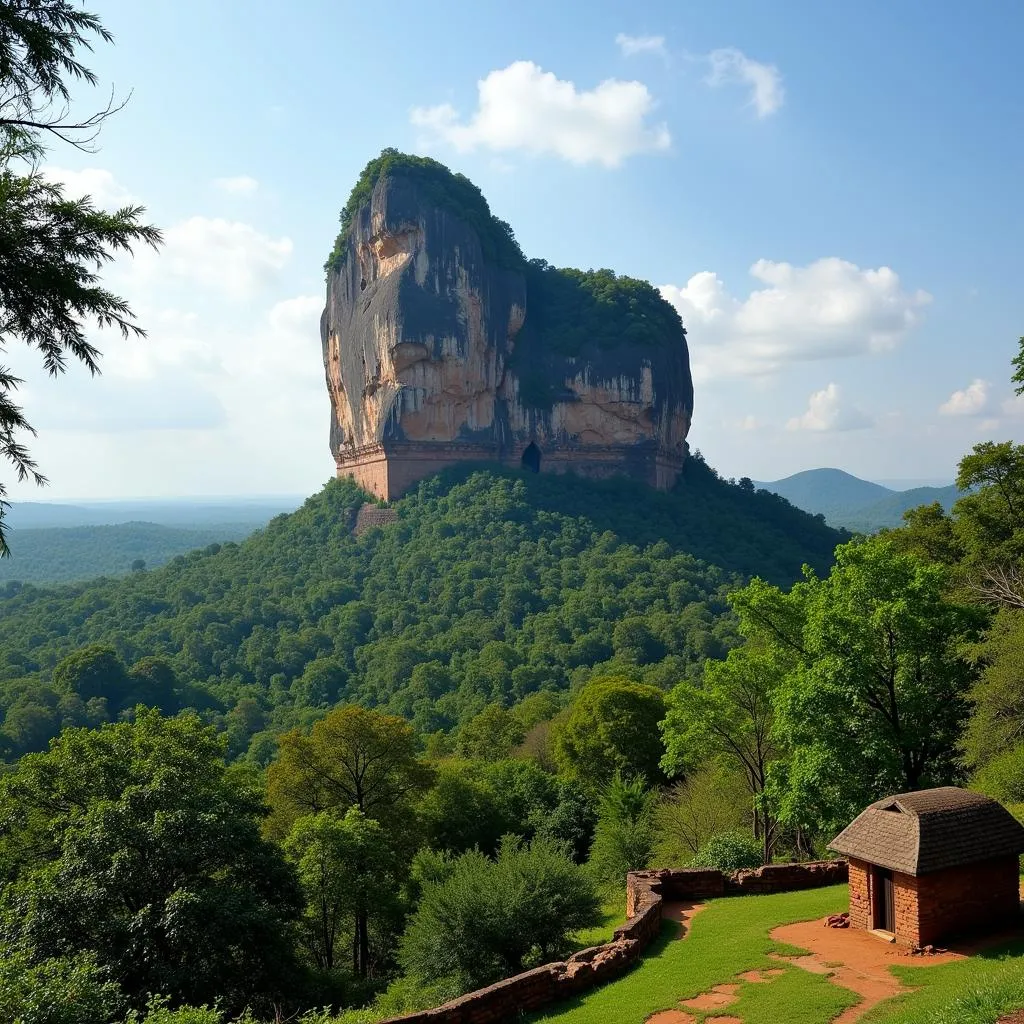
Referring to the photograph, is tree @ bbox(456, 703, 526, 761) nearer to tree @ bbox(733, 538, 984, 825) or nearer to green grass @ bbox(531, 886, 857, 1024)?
tree @ bbox(733, 538, 984, 825)

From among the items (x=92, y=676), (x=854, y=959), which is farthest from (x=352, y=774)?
(x=92, y=676)

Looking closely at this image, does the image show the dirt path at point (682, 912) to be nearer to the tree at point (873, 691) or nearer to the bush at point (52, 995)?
the tree at point (873, 691)

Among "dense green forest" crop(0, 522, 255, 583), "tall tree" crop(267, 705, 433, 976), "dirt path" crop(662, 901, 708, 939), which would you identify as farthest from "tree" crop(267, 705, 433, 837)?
"dense green forest" crop(0, 522, 255, 583)

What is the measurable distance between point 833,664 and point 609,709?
16.6 metres

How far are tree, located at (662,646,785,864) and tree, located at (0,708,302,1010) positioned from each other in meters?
10.2

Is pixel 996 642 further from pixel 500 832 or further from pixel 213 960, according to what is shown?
pixel 500 832

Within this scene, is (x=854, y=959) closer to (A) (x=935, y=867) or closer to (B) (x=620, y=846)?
(A) (x=935, y=867)

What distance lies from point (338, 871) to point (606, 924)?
20.6 ft

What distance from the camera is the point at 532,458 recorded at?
77.8 meters

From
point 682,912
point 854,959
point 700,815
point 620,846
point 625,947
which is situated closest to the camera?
point 854,959

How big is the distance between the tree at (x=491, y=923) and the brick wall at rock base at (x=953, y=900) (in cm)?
494

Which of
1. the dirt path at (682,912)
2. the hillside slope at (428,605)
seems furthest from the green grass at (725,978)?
the hillside slope at (428,605)

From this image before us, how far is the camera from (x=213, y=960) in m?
14.1

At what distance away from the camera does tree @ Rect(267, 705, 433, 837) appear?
24.5 metres
